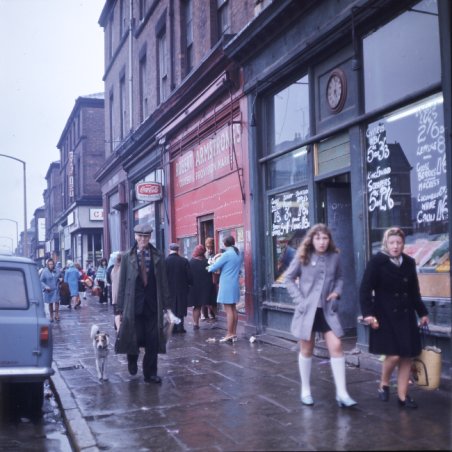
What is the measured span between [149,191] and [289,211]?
852 cm

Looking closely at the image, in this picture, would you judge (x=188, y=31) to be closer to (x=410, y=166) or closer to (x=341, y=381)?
(x=410, y=166)

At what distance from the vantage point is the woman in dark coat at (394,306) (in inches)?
224

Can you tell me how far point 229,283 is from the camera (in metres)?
10.7

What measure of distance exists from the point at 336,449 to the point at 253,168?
306 inches

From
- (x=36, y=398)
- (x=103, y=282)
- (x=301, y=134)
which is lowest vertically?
(x=36, y=398)

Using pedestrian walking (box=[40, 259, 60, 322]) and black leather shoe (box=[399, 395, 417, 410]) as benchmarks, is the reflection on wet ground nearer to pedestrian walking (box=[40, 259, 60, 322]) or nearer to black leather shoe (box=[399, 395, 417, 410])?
black leather shoe (box=[399, 395, 417, 410])

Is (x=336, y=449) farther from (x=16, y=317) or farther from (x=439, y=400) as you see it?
(x=16, y=317)

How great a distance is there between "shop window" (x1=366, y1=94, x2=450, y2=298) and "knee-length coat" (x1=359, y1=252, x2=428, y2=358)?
1291 mm

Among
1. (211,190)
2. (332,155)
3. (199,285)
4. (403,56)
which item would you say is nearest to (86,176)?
(211,190)

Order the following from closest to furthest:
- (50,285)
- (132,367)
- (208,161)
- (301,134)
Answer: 1. (132,367)
2. (301,134)
3. (208,161)
4. (50,285)

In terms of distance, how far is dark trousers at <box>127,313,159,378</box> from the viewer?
7.53 metres

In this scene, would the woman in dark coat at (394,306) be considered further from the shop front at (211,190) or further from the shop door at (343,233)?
the shop front at (211,190)

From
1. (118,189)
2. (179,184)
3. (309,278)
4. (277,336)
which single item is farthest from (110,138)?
(309,278)

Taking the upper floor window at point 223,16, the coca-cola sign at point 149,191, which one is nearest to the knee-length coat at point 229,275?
the upper floor window at point 223,16
